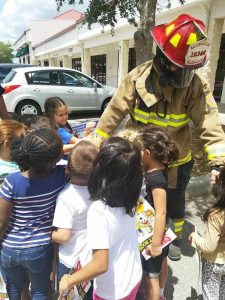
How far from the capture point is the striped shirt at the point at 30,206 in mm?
1469

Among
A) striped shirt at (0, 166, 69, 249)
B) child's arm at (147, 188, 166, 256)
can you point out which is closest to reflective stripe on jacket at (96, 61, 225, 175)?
child's arm at (147, 188, 166, 256)

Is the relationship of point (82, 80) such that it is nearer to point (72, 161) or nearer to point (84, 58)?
point (72, 161)

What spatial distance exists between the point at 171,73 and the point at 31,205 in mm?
1168

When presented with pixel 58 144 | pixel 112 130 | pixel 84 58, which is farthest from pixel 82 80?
pixel 84 58

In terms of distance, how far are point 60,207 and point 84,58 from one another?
1977cm

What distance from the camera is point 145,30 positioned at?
4645mm

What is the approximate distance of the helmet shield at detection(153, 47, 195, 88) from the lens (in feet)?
5.97

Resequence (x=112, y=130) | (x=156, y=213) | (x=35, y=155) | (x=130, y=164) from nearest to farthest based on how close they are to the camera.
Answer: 1. (x=130, y=164)
2. (x=35, y=155)
3. (x=156, y=213)
4. (x=112, y=130)

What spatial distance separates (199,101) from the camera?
201 centimetres

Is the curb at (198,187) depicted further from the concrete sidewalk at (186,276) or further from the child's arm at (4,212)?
the child's arm at (4,212)

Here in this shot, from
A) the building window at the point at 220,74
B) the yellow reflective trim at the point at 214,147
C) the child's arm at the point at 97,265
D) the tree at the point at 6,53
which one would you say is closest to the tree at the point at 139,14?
the yellow reflective trim at the point at 214,147

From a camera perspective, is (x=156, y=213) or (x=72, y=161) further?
(x=156, y=213)

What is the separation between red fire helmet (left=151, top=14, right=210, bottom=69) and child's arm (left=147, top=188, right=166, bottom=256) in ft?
2.58

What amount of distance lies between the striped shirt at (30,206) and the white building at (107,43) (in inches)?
299
